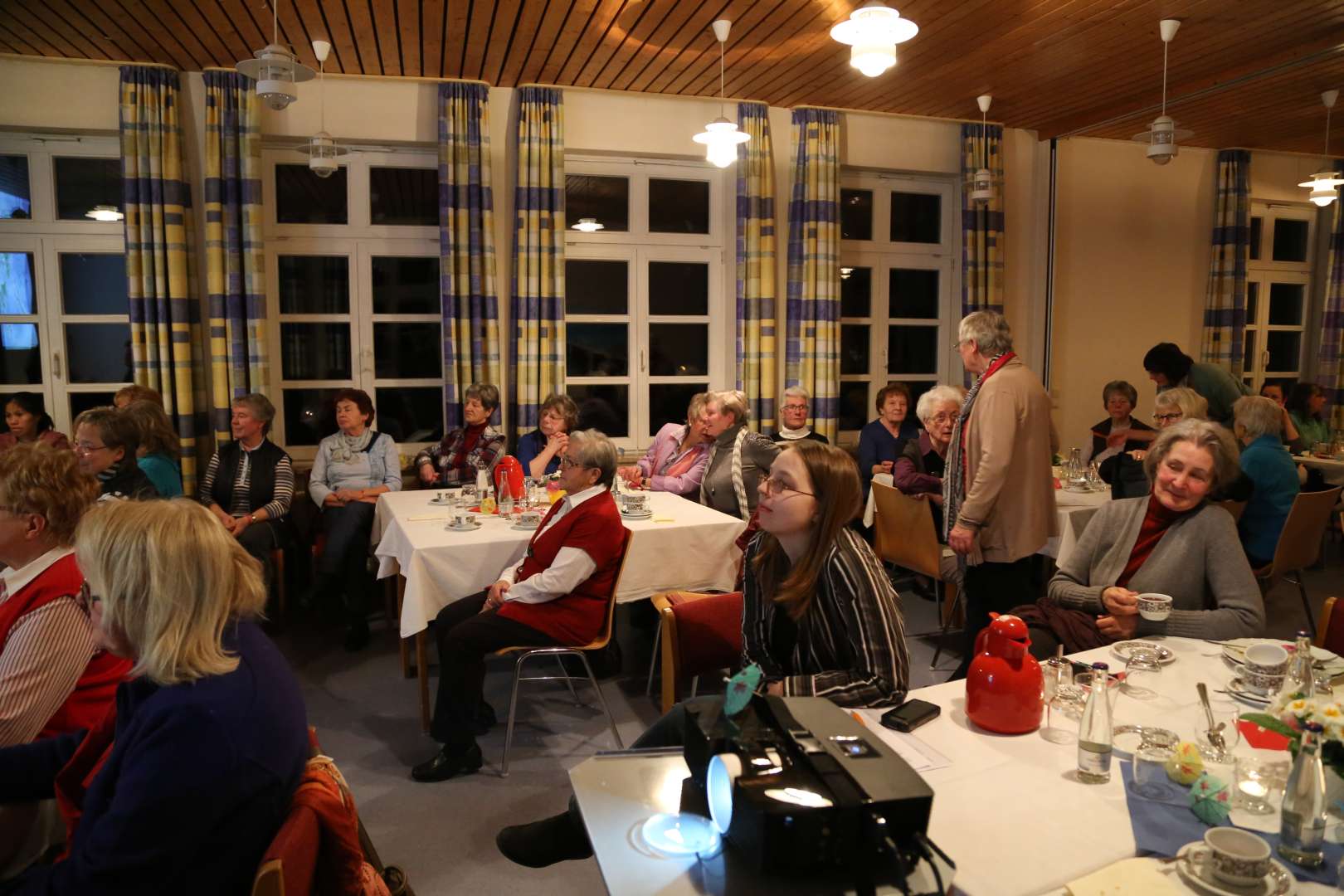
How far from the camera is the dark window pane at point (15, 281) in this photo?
17.5 ft

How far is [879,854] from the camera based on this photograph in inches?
44.0

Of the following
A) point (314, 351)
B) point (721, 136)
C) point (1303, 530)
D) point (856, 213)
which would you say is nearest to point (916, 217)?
point (856, 213)

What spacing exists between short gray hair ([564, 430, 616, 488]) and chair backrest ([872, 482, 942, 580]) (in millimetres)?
1804

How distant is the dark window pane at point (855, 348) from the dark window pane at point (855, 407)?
11cm

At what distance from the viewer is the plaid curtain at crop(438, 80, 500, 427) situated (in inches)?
213

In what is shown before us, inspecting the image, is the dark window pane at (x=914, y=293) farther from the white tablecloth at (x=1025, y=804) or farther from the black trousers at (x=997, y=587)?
the white tablecloth at (x=1025, y=804)

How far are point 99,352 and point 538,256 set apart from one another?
2.87 metres

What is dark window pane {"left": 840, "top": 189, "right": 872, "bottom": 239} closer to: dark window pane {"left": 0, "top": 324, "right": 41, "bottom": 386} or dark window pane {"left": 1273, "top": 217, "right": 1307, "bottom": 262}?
dark window pane {"left": 1273, "top": 217, "right": 1307, "bottom": 262}

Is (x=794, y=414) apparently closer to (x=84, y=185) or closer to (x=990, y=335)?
(x=990, y=335)

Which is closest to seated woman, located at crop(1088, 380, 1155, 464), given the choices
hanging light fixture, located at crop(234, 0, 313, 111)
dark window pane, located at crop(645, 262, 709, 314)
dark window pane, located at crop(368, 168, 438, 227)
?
dark window pane, located at crop(645, 262, 709, 314)

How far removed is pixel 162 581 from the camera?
1.38 meters

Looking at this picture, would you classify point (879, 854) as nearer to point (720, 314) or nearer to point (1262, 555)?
point (1262, 555)

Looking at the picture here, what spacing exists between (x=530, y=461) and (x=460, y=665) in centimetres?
237

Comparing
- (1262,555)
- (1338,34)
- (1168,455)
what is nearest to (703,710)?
(1168,455)
